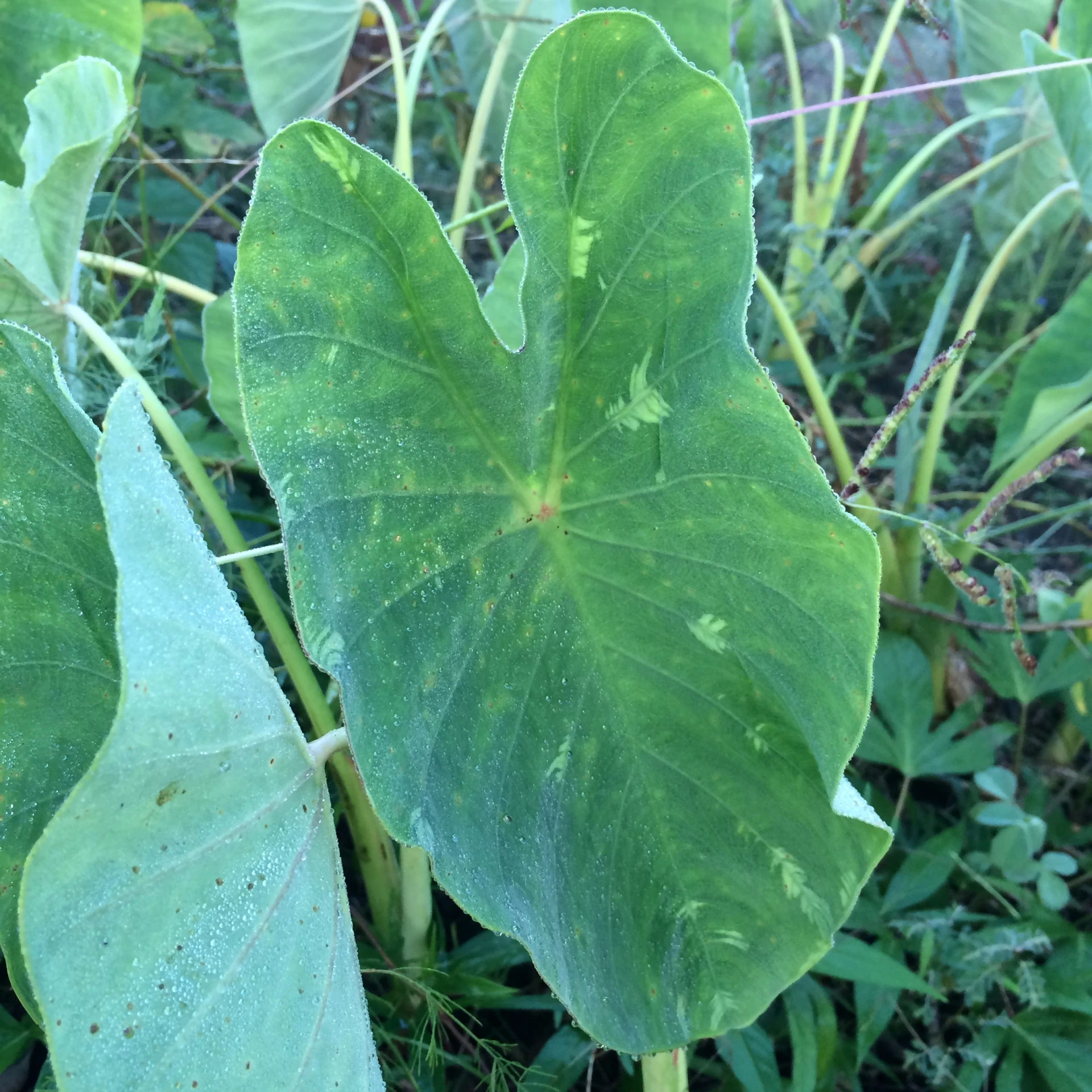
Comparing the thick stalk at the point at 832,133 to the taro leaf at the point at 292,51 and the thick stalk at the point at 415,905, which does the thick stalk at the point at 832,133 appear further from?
the thick stalk at the point at 415,905

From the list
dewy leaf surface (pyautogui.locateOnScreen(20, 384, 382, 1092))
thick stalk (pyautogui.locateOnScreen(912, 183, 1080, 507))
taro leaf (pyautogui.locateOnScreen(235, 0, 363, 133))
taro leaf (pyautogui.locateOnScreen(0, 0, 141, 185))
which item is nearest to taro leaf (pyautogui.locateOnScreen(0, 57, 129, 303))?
taro leaf (pyautogui.locateOnScreen(0, 0, 141, 185))

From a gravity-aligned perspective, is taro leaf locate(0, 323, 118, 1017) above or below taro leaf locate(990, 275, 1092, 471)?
above

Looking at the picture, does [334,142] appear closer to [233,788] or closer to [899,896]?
[233,788]

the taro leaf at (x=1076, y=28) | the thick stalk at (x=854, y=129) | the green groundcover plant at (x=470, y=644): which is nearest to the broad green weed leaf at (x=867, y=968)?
the green groundcover plant at (x=470, y=644)

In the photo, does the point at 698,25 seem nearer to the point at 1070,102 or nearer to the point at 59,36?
the point at 1070,102

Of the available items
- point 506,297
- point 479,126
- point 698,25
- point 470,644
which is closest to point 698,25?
point 698,25

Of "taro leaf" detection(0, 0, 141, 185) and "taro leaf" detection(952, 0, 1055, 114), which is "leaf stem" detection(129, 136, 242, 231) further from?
"taro leaf" detection(952, 0, 1055, 114)
